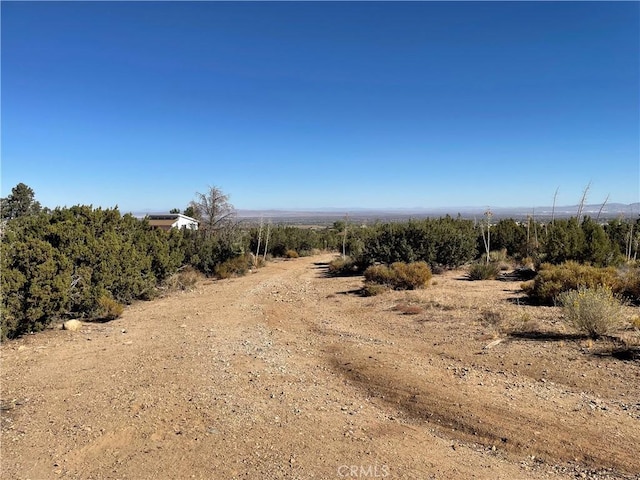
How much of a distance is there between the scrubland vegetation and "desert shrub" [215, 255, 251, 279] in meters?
0.05

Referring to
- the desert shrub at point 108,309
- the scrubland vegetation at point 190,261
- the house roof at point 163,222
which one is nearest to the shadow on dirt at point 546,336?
the scrubland vegetation at point 190,261

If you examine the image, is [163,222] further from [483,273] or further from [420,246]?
[483,273]

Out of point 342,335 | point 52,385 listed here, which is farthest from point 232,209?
point 52,385

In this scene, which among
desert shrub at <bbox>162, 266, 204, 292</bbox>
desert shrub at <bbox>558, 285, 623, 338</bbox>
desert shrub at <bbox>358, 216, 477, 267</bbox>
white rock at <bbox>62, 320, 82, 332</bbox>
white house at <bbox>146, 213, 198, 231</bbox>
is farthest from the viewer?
white house at <bbox>146, 213, 198, 231</bbox>

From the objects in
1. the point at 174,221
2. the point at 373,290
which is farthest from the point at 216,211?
the point at 373,290

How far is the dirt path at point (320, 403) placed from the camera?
13.8 feet

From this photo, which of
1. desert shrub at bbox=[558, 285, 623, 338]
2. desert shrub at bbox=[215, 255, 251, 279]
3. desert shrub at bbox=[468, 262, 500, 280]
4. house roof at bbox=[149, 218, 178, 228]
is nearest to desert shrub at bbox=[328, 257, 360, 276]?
desert shrub at bbox=[215, 255, 251, 279]

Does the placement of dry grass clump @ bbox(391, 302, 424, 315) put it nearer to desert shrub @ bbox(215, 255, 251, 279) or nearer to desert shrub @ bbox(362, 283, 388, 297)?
desert shrub @ bbox(362, 283, 388, 297)

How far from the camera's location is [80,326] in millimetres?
9867

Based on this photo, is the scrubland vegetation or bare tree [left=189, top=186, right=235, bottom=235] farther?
bare tree [left=189, top=186, right=235, bottom=235]

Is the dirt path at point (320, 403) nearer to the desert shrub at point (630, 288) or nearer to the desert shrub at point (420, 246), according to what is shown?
the desert shrub at point (630, 288)

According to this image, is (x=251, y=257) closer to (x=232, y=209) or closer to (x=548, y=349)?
(x=232, y=209)

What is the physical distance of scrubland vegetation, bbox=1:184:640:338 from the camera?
907cm

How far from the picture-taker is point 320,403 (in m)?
5.64
